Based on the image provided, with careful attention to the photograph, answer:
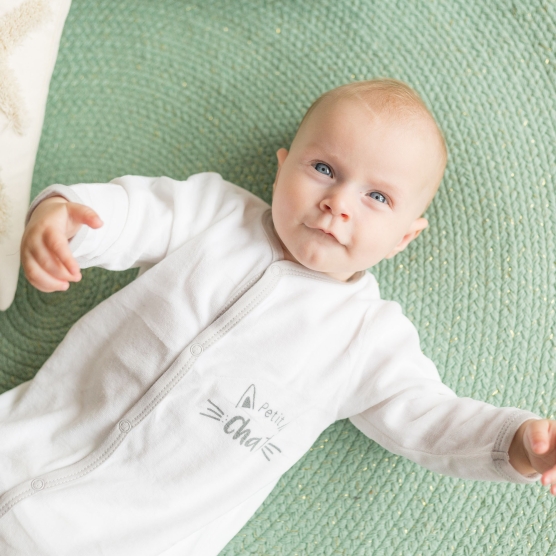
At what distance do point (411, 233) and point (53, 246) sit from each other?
69cm

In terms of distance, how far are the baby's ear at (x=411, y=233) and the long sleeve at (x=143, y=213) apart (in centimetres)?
32

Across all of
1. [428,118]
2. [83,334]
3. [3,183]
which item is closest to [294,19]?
[428,118]

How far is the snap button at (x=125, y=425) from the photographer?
1.16m

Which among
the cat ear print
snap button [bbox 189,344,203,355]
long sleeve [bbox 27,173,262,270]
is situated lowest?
the cat ear print

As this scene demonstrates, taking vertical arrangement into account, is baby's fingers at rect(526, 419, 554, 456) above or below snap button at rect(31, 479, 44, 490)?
above

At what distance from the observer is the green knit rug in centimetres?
137

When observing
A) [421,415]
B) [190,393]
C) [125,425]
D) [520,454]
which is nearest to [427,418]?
[421,415]

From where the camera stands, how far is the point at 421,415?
1.17m

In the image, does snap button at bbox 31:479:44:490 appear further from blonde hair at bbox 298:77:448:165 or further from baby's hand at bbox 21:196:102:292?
blonde hair at bbox 298:77:448:165

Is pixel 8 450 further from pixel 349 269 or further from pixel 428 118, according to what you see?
pixel 428 118

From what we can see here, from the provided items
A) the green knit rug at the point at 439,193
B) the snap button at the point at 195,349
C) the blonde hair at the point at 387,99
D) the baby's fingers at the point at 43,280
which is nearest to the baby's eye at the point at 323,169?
the blonde hair at the point at 387,99

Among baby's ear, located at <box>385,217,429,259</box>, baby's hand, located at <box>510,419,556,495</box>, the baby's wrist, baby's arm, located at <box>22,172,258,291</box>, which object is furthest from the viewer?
baby's ear, located at <box>385,217,429,259</box>

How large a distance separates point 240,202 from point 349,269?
0.27m

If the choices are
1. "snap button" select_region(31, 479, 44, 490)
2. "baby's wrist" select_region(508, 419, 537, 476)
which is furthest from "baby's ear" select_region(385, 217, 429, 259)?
"snap button" select_region(31, 479, 44, 490)
